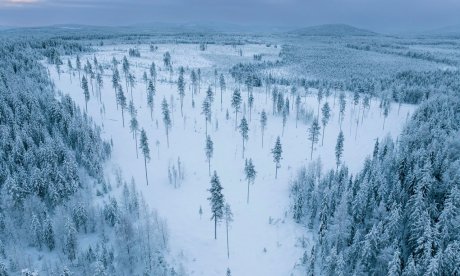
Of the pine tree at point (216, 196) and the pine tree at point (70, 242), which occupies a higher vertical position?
the pine tree at point (216, 196)

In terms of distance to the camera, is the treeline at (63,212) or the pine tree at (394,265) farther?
the treeline at (63,212)

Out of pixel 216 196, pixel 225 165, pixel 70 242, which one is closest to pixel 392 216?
pixel 216 196

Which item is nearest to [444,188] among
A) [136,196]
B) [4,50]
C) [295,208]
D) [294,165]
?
[295,208]

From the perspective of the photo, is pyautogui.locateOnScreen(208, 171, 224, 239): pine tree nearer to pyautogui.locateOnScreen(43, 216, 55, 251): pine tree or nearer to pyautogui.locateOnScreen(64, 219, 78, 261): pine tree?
pyautogui.locateOnScreen(64, 219, 78, 261): pine tree

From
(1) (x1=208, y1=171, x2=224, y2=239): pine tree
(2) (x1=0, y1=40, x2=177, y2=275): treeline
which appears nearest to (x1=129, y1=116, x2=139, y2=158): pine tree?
(2) (x1=0, y1=40, x2=177, y2=275): treeline

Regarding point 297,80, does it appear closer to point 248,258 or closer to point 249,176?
point 249,176

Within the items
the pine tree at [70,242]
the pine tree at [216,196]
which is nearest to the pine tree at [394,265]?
the pine tree at [216,196]

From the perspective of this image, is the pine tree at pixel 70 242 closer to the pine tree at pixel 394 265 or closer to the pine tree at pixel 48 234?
the pine tree at pixel 48 234
